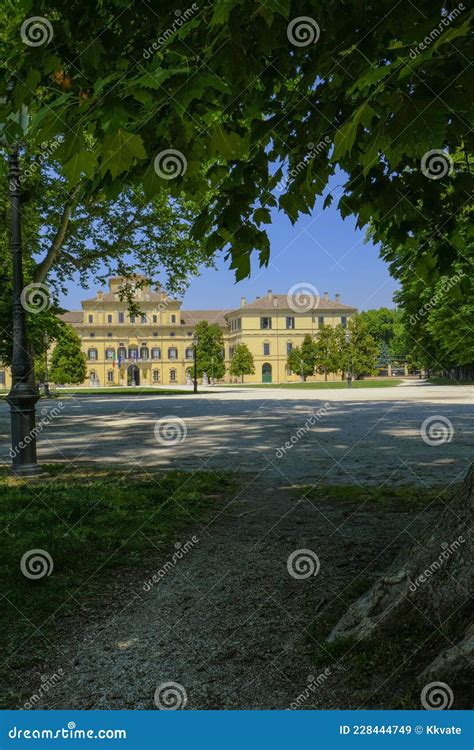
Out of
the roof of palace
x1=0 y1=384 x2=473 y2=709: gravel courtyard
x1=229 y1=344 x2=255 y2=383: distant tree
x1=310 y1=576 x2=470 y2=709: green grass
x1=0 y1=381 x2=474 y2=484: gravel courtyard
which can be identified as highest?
the roof of palace

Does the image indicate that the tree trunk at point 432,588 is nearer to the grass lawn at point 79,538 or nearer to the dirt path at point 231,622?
the dirt path at point 231,622

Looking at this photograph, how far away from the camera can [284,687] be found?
2787mm

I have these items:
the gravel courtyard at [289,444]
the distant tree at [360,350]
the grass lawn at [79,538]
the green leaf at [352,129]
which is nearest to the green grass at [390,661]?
the grass lawn at [79,538]

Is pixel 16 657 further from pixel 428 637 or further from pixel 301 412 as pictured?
pixel 301 412

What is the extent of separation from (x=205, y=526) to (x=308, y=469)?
358 cm

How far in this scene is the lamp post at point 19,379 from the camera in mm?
8516

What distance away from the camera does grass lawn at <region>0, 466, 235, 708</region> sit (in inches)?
137

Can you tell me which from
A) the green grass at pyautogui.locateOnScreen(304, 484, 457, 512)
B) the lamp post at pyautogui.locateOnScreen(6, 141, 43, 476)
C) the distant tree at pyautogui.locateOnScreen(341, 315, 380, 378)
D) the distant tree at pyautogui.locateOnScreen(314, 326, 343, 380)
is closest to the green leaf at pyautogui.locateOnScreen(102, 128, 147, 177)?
the green grass at pyautogui.locateOnScreen(304, 484, 457, 512)

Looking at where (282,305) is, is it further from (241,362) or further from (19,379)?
(19,379)

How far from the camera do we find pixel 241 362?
86.9 meters

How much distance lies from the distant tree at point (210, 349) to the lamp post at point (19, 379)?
64.7m

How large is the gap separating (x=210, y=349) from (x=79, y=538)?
7061cm

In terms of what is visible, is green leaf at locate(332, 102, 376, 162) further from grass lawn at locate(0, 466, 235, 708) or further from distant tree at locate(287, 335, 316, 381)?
distant tree at locate(287, 335, 316, 381)

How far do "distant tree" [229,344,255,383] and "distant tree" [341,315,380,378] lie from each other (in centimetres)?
2401
